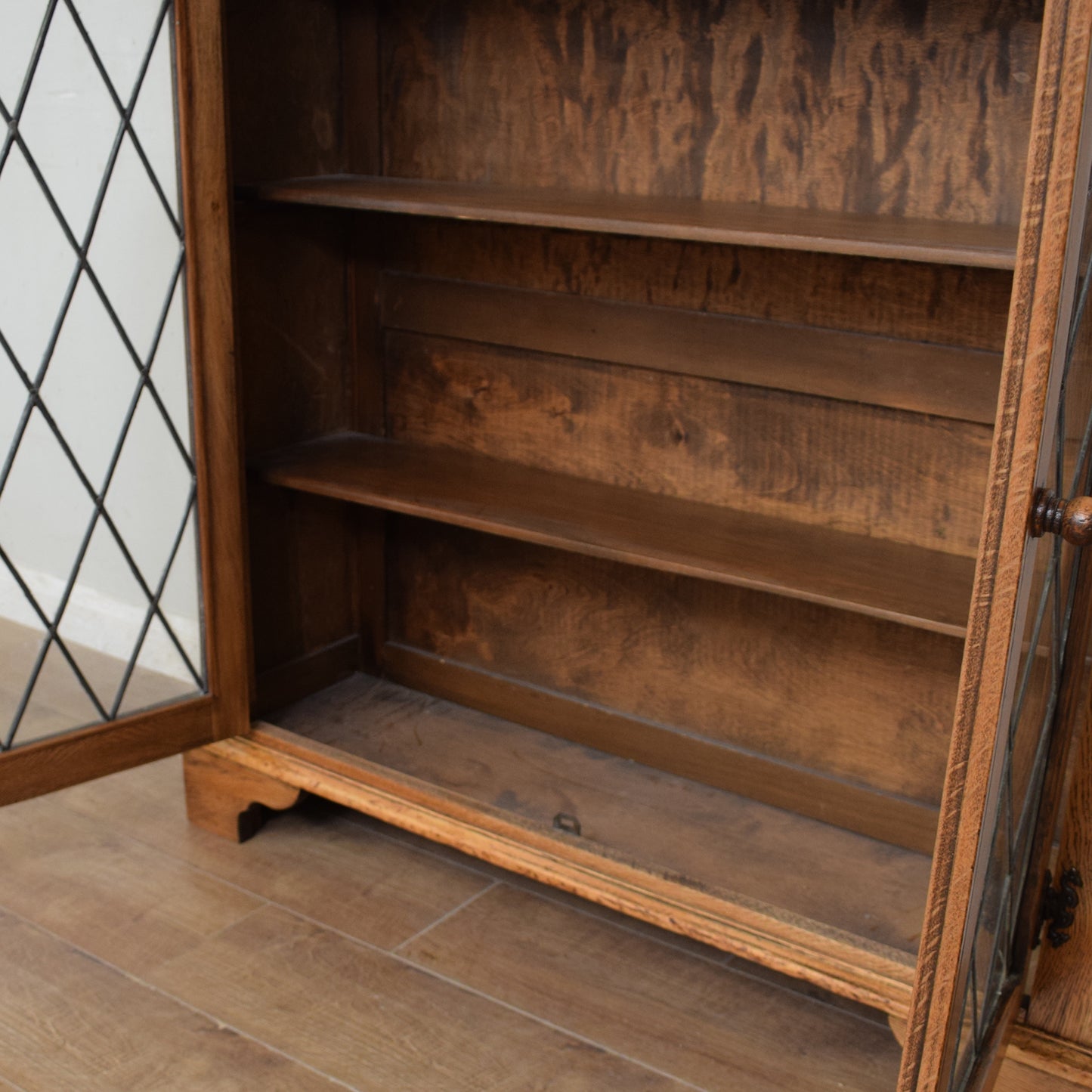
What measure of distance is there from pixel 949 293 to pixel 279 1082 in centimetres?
141

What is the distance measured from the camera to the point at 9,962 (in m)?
1.94

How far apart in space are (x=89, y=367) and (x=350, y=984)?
0.98 metres

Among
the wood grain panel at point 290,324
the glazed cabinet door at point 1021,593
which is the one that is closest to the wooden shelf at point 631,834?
→ the glazed cabinet door at point 1021,593

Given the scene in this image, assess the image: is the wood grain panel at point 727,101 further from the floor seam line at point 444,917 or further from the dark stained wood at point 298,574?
the floor seam line at point 444,917

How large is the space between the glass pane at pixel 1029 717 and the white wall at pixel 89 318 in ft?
4.17

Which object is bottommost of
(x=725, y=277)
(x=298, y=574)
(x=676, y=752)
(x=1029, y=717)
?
(x=676, y=752)

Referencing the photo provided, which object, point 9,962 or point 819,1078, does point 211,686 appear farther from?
point 819,1078

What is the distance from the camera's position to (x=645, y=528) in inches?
78.5

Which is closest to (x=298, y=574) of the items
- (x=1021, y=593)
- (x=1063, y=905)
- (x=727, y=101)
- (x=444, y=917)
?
(x=444, y=917)

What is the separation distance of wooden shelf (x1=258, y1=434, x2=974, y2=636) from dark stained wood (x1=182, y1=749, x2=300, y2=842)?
0.51m

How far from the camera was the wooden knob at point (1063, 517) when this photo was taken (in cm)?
106

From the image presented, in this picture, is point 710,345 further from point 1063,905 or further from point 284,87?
point 1063,905

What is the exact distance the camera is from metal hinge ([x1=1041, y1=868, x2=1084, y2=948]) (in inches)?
63.5

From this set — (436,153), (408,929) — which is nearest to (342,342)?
(436,153)
